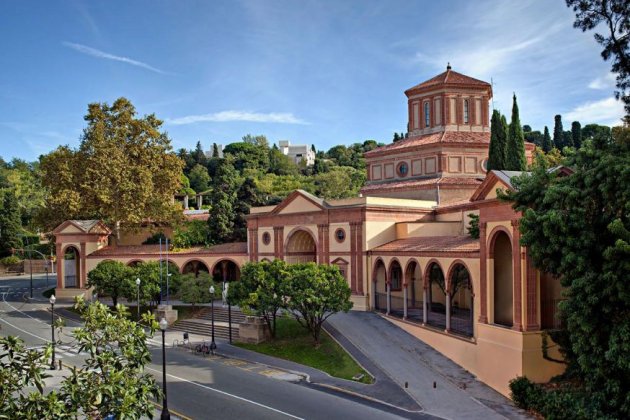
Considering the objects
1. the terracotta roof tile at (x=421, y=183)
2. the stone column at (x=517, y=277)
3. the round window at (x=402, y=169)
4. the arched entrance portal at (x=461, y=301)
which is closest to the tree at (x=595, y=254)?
the stone column at (x=517, y=277)

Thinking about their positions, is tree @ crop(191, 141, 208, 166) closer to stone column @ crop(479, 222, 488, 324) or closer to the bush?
the bush

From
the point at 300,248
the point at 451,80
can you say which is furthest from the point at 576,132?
the point at 300,248

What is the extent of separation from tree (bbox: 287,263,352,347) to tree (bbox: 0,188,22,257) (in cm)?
5935

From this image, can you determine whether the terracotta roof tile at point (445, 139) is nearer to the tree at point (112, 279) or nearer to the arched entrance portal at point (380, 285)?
the arched entrance portal at point (380, 285)

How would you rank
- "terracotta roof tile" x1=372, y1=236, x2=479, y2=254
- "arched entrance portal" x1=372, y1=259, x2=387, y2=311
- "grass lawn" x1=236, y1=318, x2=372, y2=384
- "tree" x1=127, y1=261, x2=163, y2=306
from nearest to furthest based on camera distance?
"grass lawn" x1=236, y1=318, x2=372, y2=384, "terracotta roof tile" x1=372, y1=236, x2=479, y2=254, "arched entrance portal" x1=372, y1=259, x2=387, y2=311, "tree" x1=127, y1=261, x2=163, y2=306

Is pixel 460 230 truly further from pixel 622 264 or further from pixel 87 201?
pixel 87 201

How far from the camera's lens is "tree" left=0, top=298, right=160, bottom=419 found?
35.8 ft

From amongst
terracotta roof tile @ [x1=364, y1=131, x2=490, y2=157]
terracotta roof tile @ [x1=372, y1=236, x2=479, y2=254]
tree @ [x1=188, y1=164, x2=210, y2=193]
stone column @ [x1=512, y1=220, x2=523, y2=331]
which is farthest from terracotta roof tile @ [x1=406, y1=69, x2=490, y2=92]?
tree @ [x1=188, y1=164, x2=210, y2=193]

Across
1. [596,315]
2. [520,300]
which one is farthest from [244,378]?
[596,315]

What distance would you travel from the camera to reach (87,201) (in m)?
49.5

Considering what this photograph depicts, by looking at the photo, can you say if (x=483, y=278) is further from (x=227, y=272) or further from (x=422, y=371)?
(x=227, y=272)

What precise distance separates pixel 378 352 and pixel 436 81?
77.9 ft

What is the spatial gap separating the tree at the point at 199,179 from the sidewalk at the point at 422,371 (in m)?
73.8

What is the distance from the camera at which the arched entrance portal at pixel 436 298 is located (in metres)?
31.1
